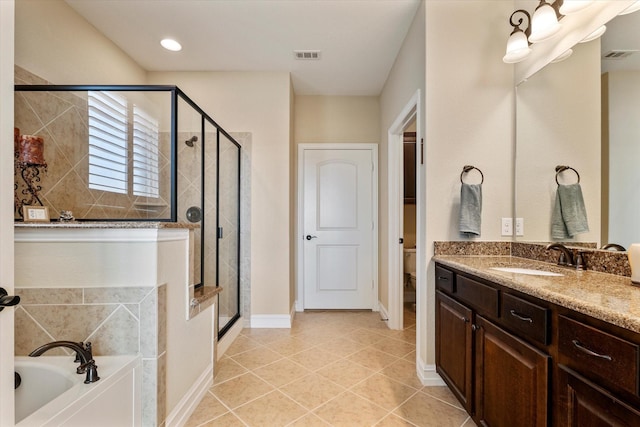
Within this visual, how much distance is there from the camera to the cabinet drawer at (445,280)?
179 cm

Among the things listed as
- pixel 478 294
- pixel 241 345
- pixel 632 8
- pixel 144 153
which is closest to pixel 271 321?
pixel 241 345

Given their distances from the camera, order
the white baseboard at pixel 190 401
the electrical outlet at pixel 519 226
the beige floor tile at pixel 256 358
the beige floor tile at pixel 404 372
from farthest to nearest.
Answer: the beige floor tile at pixel 256 358 < the beige floor tile at pixel 404 372 < the electrical outlet at pixel 519 226 < the white baseboard at pixel 190 401

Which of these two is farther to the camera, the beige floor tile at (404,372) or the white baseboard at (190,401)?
the beige floor tile at (404,372)

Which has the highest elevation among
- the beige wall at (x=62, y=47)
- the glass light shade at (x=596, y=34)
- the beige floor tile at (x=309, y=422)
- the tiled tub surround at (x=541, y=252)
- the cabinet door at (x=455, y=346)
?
the beige wall at (x=62, y=47)

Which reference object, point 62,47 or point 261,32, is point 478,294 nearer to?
point 261,32

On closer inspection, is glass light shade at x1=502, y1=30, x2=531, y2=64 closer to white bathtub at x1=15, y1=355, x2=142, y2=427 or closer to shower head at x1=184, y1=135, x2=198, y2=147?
shower head at x1=184, y1=135, x2=198, y2=147

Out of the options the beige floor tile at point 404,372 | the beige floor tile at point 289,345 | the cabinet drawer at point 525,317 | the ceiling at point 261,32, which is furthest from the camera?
the beige floor tile at point 289,345

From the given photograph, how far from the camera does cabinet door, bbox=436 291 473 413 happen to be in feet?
5.16

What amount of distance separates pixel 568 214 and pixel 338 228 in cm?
237

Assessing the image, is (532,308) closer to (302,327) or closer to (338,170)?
(302,327)

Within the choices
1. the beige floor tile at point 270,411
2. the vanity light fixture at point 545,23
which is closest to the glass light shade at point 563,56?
the vanity light fixture at point 545,23

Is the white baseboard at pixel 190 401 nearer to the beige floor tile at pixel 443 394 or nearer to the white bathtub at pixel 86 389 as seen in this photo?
the white bathtub at pixel 86 389

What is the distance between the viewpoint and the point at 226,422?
66.1 inches
